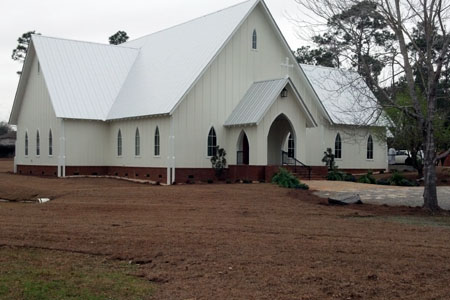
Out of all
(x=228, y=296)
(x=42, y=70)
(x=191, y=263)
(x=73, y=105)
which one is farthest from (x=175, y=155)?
(x=228, y=296)

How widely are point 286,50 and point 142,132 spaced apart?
945cm

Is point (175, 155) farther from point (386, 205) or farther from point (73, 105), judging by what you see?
point (386, 205)

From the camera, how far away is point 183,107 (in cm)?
3198

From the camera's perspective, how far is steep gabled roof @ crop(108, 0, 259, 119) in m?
32.5

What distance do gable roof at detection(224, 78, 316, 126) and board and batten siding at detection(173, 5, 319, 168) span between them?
40 centimetres

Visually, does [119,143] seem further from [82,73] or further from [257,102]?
[257,102]

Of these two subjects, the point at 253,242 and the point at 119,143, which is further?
the point at 119,143

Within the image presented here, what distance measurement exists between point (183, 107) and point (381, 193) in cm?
1095

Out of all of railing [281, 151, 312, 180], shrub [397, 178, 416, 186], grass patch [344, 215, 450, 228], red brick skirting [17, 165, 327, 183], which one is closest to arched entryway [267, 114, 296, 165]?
railing [281, 151, 312, 180]

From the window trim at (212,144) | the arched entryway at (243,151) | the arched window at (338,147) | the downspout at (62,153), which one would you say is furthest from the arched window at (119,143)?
the arched window at (338,147)

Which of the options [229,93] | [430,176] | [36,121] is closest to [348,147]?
[229,93]

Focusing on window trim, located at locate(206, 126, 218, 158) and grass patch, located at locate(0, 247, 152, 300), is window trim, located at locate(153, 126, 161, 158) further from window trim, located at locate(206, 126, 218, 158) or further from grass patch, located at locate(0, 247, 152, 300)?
grass patch, located at locate(0, 247, 152, 300)

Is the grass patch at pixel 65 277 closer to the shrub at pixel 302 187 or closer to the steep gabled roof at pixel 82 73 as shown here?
the shrub at pixel 302 187

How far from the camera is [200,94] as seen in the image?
107 feet
